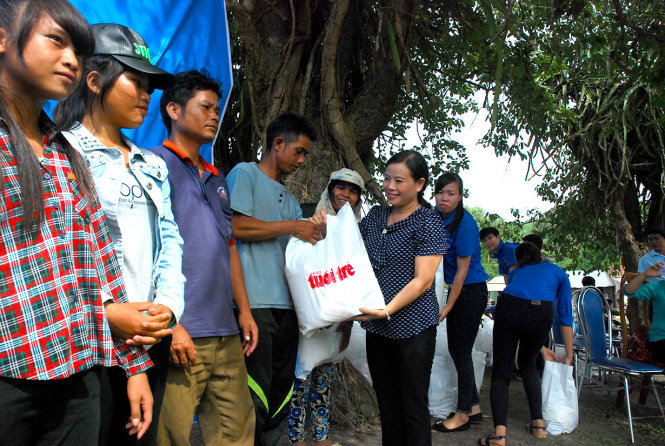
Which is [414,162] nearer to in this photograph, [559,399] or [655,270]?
[559,399]

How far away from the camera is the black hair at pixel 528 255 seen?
12.9 feet

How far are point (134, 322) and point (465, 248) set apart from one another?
2.75 m

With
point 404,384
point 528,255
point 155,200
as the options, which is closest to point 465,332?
point 528,255

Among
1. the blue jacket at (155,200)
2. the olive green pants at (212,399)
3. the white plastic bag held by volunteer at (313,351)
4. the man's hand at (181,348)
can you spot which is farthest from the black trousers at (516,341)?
the blue jacket at (155,200)

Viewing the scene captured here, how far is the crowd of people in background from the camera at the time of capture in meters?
1.09

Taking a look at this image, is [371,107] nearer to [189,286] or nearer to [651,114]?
[189,286]

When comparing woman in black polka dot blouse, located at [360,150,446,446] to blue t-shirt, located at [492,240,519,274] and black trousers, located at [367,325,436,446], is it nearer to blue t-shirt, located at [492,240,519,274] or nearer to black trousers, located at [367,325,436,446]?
black trousers, located at [367,325,436,446]

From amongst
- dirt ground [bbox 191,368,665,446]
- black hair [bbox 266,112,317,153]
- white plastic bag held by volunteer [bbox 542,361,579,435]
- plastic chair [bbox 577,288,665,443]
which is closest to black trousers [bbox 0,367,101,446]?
black hair [bbox 266,112,317,153]

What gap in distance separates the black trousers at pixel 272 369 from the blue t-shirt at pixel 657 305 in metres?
3.15

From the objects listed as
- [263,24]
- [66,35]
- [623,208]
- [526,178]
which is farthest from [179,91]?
[623,208]

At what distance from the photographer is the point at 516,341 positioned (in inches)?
145

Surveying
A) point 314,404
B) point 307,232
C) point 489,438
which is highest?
point 307,232

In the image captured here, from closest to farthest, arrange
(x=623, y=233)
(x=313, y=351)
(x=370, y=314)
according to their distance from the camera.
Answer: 1. (x=370, y=314)
2. (x=313, y=351)
3. (x=623, y=233)

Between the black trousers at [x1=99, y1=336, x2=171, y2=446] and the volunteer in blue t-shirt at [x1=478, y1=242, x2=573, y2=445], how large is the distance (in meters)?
2.64
